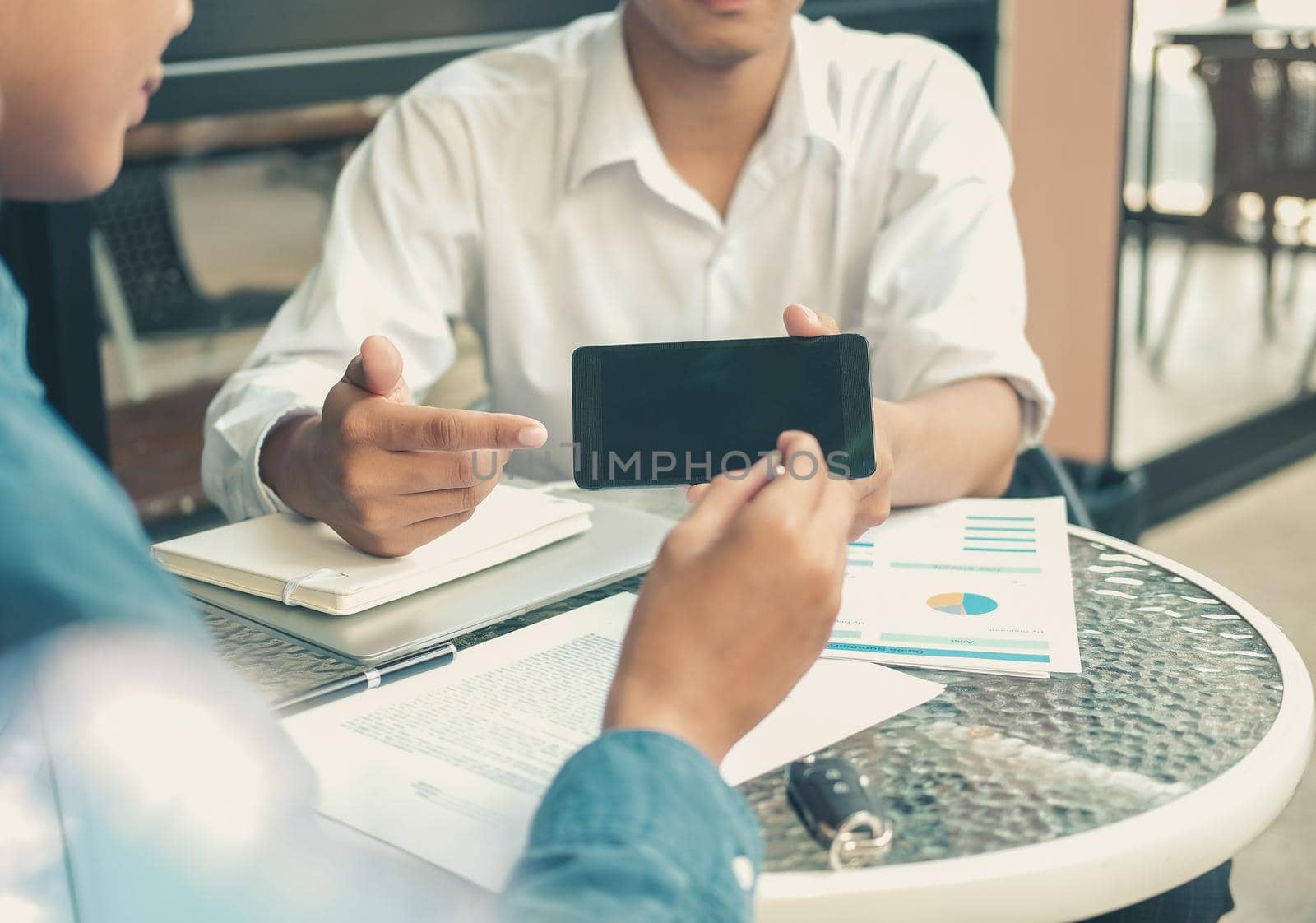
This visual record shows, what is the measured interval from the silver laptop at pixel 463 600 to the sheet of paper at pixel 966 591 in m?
0.18

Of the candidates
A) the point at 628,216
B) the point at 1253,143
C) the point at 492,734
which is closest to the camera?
the point at 492,734

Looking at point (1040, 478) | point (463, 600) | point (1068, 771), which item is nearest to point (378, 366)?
point (463, 600)

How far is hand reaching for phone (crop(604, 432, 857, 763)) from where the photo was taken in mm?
605

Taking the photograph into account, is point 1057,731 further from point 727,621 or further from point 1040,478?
point 1040,478

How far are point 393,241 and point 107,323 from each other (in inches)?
22.7

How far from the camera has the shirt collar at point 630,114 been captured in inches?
59.1

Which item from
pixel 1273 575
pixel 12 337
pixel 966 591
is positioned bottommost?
pixel 1273 575

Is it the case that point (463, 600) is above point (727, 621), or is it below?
below

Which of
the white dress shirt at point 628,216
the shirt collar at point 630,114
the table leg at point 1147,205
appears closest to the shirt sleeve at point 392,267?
the white dress shirt at point 628,216

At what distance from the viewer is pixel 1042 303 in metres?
2.95

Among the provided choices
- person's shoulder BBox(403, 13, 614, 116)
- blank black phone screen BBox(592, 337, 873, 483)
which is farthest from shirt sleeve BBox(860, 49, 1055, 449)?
blank black phone screen BBox(592, 337, 873, 483)

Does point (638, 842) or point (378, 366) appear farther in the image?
point (378, 366)

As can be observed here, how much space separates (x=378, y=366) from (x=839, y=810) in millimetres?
510

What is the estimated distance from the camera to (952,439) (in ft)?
4.01
